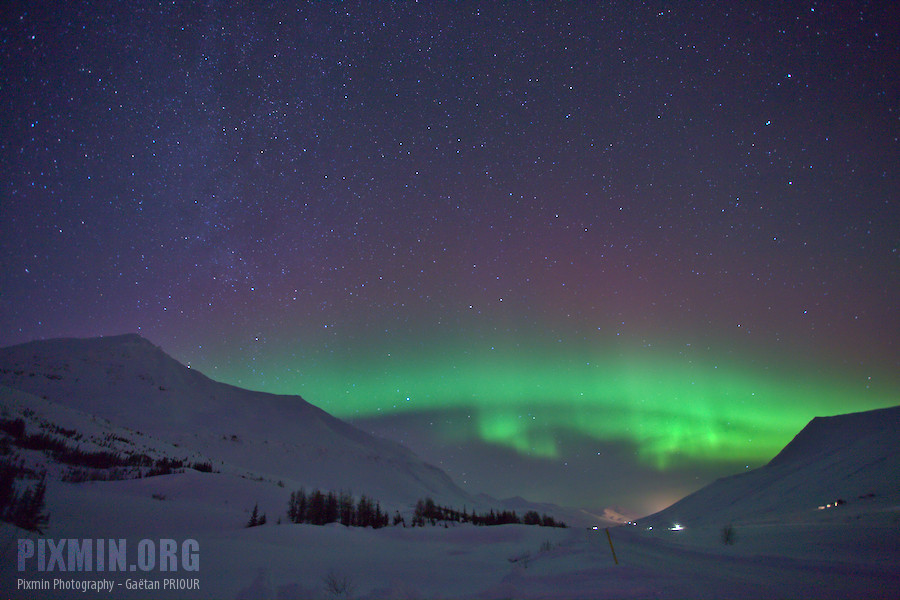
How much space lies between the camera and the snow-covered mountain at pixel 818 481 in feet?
81.0

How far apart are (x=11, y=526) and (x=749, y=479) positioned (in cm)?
6886

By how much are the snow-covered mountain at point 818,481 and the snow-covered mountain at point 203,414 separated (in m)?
28.4

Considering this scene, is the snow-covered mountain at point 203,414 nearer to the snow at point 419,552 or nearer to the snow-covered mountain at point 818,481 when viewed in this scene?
the snow at point 419,552

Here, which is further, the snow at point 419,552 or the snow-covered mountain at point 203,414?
the snow-covered mountain at point 203,414

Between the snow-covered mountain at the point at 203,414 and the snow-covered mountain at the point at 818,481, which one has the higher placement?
the snow-covered mountain at the point at 203,414

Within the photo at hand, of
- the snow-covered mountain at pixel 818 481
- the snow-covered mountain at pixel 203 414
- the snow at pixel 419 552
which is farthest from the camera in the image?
the snow-covered mountain at pixel 203 414

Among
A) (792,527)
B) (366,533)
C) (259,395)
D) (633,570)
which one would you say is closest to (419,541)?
(366,533)

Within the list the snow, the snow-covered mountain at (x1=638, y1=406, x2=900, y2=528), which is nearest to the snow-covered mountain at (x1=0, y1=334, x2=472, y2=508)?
the snow

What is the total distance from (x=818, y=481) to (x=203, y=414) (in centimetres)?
6572

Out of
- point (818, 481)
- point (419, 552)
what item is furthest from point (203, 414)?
point (818, 481)

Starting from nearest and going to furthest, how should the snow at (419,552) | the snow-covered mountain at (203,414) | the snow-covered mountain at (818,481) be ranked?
the snow at (419,552)
the snow-covered mountain at (818,481)
the snow-covered mountain at (203,414)

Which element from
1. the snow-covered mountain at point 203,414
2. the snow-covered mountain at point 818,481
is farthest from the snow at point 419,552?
the snow-covered mountain at point 203,414

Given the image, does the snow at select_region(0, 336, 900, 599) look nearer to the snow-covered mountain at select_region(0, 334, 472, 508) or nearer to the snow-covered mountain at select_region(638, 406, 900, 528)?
the snow-covered mountain at select_region(638, 406, 900, 528)

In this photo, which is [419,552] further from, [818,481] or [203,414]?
[203,414]
